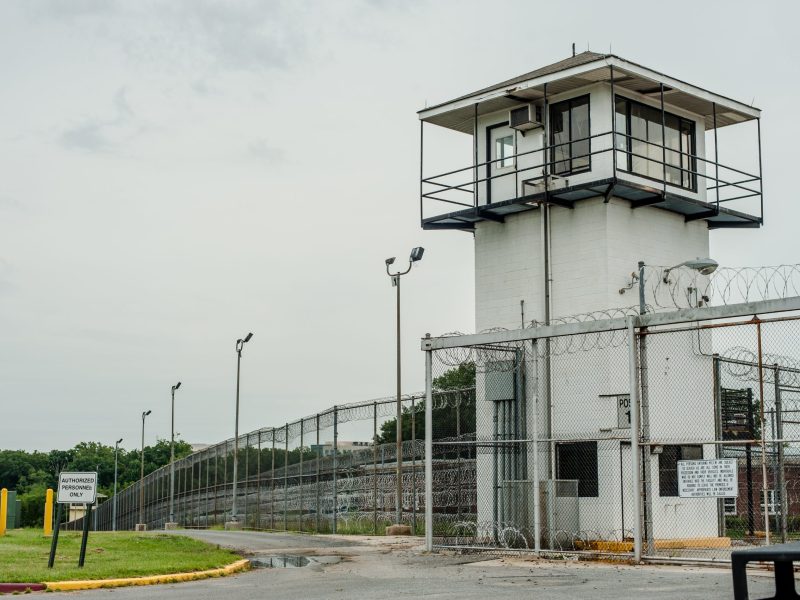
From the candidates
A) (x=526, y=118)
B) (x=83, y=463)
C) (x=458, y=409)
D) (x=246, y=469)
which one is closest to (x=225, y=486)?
(x=246, y=469)

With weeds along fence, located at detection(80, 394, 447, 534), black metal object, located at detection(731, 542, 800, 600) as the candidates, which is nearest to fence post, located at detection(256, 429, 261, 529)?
weeds along fence, located at detection(80, 394, 447, 534)

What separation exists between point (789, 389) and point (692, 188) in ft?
18.4

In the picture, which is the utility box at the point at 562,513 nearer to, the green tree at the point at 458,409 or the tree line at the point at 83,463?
the green tree at the point at 458,409

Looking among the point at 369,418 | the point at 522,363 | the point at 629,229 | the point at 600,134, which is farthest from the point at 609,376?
the point at 369,418

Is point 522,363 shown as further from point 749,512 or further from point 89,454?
point 89,454

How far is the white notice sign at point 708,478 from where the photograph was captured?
54.7 feet

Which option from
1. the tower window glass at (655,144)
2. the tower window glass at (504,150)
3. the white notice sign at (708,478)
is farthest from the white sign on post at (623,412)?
the tower window glass at (504,150)

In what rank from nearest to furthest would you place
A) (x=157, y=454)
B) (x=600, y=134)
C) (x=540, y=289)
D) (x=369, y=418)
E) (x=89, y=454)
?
(x=600, y=134) < (x=540, y=289) < (x=369, y=418) < (x=157, y=454) < (x=89, y=454)

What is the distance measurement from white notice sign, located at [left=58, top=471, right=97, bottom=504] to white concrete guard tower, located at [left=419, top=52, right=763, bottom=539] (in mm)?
7785

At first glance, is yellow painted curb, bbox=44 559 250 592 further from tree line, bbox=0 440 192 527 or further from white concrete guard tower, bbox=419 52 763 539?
tree line, bbox=0 440 192 527

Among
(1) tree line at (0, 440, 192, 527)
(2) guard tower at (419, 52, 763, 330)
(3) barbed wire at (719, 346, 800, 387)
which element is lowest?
(1) tree line at (0, 440, 192, 527)

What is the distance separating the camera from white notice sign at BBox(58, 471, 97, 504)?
17.5 meters

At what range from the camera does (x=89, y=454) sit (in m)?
134

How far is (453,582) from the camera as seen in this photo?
15.3m
